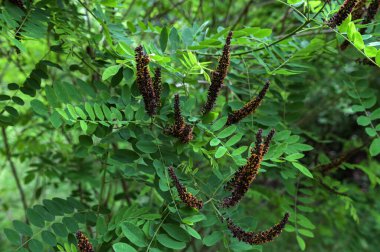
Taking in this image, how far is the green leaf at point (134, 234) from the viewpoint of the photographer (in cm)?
97

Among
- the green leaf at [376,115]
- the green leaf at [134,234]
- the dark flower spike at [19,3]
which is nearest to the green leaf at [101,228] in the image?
the green leaf at [134,234]

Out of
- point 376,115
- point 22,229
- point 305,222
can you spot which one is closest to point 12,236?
point 22,229

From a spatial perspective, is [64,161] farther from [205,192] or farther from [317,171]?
[317,171]

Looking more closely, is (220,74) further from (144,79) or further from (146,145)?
(146,145)

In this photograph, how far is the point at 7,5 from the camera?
1081 millimetres

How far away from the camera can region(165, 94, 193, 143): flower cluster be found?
3.17 feet

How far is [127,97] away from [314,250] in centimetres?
243

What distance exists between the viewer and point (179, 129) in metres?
0.99

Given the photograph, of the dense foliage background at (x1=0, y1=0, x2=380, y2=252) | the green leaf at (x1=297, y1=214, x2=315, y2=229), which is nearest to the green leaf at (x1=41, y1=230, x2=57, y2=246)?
the dense foliage background at (x1=0, y1=0, x2=380, y2=252)

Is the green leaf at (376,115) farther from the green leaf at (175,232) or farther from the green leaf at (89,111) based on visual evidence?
the green leaf at (89,111)

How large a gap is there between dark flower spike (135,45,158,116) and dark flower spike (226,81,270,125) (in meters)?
0.21

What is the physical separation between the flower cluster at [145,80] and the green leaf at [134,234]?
0.28 meters

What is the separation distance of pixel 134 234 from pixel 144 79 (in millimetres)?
363

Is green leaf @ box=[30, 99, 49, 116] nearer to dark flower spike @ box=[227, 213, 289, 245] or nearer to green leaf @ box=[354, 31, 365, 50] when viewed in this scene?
dark flower spike @ box=[227, 213, 289, 245]
